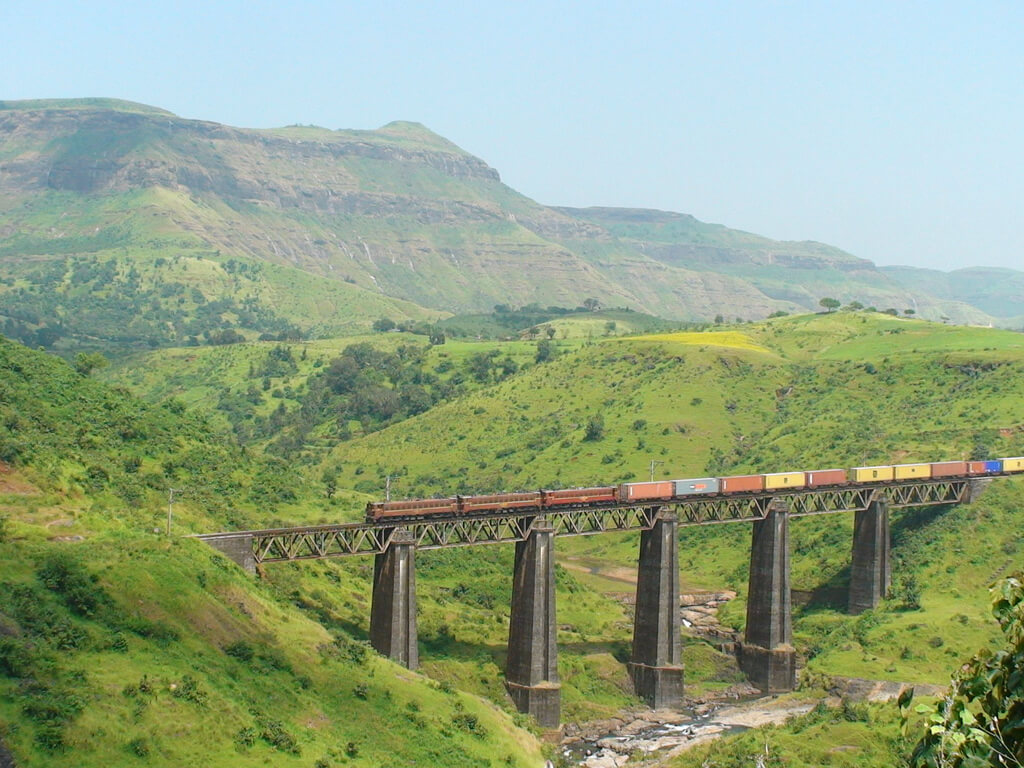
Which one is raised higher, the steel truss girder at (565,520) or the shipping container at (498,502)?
the shipping container at (498,502)

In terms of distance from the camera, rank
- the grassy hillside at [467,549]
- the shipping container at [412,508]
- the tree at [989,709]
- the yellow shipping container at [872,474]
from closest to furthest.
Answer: the tree at [989,709] → the grassy hillside at [467,549] → the shipping container at [412,508] → the yellow shipping container at [872,474]

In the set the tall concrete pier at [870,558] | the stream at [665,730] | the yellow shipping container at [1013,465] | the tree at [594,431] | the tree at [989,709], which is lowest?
the stream at [665,730]

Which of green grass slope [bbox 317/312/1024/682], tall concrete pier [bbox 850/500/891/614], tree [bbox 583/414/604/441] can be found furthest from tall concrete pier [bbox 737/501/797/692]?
tree [bbox 583/414/604/441]

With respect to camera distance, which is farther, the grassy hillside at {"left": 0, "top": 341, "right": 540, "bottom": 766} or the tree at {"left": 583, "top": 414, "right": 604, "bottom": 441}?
the tree at {"left": 583, "top": 414, "right": 604, "bottom": 441}

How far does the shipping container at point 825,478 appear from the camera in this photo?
4164 inches

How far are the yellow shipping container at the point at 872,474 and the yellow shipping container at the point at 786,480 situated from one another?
6832 mm

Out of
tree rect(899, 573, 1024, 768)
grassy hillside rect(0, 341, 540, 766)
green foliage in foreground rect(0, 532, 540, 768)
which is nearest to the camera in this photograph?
tree rect(899, 573, 1024, 768)

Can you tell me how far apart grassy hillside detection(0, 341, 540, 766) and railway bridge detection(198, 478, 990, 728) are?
3887 millimetres

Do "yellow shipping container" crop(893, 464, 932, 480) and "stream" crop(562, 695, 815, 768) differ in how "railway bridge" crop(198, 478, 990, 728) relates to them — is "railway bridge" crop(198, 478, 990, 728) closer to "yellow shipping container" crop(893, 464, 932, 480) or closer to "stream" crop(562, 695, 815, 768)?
"yellow shipping container" crop(893, 464, 932, 480)

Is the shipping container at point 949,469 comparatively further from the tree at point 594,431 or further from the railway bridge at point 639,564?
the tree at point 594,431

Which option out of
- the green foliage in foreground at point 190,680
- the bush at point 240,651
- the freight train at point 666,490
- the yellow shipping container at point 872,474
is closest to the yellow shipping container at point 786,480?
the freight train at point 666,490

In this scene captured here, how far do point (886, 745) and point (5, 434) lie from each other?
59568 millimetres

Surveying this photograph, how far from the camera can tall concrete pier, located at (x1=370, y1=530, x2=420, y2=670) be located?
79.1 metres

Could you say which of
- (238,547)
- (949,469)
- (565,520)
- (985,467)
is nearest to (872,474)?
(949,469)
